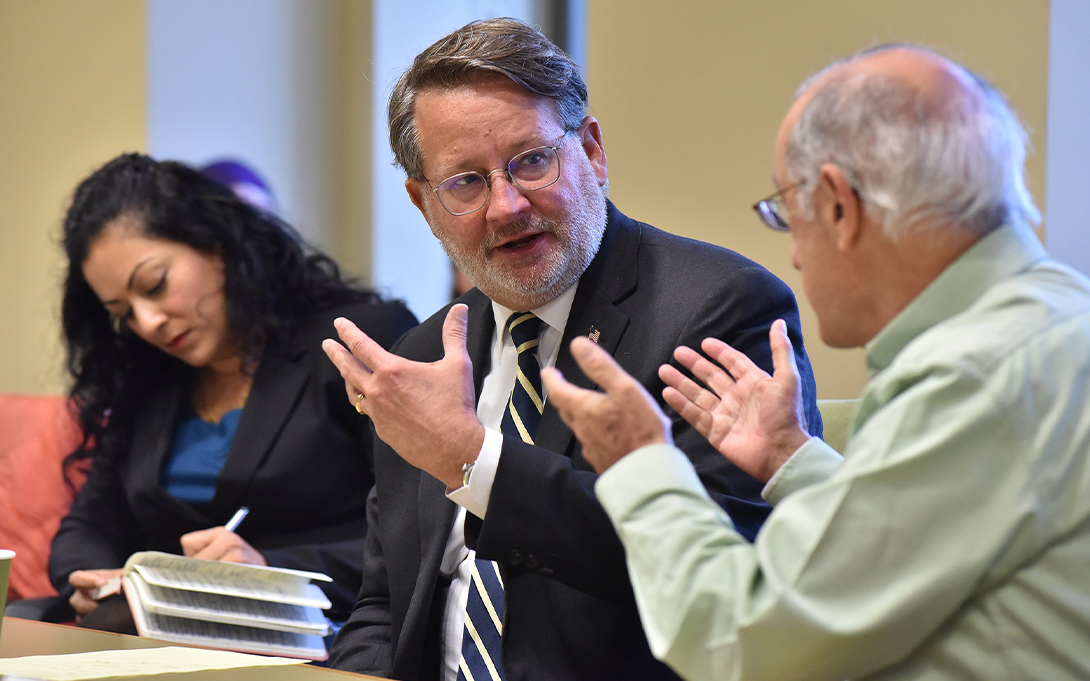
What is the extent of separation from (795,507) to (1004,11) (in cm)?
159

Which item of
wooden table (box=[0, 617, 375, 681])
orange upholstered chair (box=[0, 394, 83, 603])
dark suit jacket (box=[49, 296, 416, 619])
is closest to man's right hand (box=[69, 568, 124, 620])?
dark suit jacket (box=[49, 296, 416, 619])

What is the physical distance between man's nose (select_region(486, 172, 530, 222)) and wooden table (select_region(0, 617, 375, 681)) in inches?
29.3

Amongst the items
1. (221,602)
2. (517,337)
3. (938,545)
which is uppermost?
(938,545)

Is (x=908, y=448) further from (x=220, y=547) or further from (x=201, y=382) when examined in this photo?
(x=201, y=382)

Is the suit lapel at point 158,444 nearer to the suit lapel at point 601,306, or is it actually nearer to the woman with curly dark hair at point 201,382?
the woman with curly dark hair at point 201,382

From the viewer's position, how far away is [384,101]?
3.81 meters

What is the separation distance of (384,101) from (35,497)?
178cm

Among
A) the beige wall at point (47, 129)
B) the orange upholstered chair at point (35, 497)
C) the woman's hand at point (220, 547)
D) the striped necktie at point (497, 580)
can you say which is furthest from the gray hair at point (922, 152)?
the beige wall at point (47, 129)

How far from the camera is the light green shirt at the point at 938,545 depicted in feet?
2.66

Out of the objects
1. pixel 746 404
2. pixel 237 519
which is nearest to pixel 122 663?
pixel 746 404

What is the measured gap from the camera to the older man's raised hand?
1.27 meters

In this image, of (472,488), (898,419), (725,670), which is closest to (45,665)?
(472,488)

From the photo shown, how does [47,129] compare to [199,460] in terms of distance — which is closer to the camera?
[199,460]

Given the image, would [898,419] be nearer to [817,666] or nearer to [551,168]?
[817,666]
